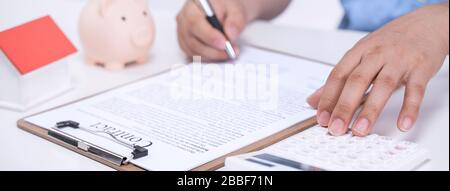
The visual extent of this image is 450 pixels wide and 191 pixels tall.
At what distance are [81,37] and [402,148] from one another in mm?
405

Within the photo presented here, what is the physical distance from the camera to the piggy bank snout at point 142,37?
0.69 meters

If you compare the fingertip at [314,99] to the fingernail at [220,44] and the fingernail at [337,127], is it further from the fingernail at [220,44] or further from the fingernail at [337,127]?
the fingernail at [220,44]

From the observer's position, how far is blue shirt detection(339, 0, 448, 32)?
0.95 meters

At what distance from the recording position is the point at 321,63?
703mm

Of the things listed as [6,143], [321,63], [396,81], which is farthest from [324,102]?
[6,143]

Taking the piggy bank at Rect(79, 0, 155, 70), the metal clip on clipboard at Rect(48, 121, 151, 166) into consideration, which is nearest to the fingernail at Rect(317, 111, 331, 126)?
the metal clip on clipboard at Rect(48, 121, 151, 166)

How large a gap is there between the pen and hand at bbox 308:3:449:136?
0.59 ft

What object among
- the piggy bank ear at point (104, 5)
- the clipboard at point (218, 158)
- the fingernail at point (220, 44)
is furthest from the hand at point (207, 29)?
the clipboard at point (218, 158)

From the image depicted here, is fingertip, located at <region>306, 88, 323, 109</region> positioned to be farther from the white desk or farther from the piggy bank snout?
the piggy bank snout

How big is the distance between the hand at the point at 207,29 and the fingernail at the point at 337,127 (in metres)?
0.25

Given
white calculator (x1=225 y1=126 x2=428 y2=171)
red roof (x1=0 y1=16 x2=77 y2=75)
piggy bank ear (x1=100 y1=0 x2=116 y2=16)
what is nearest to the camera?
white calculator (x1=225 y1=126 x2=428 y2=171)

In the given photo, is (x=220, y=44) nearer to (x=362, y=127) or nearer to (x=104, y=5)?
(x=104, y=5)

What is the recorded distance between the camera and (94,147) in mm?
471

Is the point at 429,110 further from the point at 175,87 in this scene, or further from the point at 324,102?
the point at 175,87
